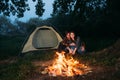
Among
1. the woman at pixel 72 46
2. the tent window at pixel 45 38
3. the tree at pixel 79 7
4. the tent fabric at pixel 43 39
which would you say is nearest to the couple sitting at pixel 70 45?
the woman at pixel 72 46

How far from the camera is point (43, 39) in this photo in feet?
67.0

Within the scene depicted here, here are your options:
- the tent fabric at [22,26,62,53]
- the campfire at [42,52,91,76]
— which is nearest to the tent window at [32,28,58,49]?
the tent fabric at [22,26,62,53]

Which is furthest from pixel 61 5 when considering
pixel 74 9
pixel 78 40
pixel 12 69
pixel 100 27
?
pixel 12 69

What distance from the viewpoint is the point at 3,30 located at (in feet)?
182

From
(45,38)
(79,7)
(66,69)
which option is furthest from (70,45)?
(79,7)

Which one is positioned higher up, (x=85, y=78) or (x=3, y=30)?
(x=85, y=78)

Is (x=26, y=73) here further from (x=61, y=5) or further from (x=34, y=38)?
(x=61, y=5)

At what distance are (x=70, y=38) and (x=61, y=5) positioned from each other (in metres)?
10.6

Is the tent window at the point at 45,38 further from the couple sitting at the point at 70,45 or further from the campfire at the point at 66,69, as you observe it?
the campfire at the point at 66,69

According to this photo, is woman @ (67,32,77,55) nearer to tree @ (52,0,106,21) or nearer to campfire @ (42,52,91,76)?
campfire @ (42,52,91,76)

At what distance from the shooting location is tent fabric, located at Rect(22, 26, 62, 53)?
63.6ft

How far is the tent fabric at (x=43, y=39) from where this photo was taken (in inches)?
763

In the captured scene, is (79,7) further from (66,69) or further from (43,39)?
(66,69)

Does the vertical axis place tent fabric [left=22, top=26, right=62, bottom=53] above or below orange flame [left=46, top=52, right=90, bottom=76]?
below
